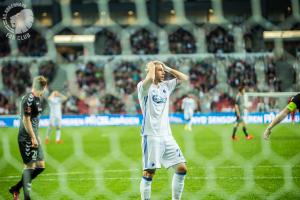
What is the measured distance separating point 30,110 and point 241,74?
12094 mm

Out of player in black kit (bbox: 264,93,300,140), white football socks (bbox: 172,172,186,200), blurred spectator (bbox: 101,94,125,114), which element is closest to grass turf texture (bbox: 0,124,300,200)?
white football socks (bbox: 172,172,186,200)

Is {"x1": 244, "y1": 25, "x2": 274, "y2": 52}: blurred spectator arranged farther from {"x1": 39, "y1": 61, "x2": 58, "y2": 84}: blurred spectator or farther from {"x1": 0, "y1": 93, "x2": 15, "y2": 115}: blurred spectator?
{"x1": 0, "y1": 93, "x2": 15, "y2": 115}: blurred spectator

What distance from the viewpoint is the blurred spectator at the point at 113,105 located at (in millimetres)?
23078

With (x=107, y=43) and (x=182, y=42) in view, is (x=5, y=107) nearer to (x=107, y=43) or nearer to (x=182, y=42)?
(x=107, y=43)

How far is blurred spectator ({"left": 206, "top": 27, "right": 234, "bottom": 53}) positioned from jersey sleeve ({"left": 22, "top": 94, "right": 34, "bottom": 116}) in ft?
39.7

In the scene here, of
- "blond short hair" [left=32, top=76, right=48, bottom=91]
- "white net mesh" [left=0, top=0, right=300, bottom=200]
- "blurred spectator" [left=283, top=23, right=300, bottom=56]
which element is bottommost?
"white net mesh" [left=0, top=0, right=300, bottom=200]

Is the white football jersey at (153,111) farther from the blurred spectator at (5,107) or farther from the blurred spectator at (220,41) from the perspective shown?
the blurred spectator at (5,107)

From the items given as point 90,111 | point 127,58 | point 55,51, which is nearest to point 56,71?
point 55,51

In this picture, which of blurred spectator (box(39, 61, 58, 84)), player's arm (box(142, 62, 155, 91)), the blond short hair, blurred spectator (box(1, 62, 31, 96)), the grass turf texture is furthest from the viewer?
blurred spectator (box(39, 61, 58, 84))

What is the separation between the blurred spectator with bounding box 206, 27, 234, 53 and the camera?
18.9 meters

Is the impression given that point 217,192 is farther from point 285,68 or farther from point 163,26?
point 163,26

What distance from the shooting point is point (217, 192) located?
788 cm

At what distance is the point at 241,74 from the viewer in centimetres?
1809

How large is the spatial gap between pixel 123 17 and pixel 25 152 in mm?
8969
